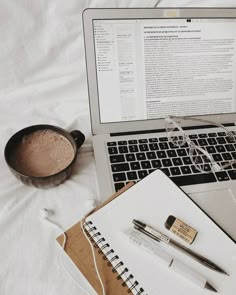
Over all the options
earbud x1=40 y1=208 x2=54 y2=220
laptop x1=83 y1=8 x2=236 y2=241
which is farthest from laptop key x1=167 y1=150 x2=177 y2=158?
earbud x1=40 y1=208 x2=54 y2=220

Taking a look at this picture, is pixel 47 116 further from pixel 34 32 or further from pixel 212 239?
pixel 212 239

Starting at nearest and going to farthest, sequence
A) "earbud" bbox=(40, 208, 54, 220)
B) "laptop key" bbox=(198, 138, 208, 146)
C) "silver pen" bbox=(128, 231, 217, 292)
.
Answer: "silver pen" bbox=(128, 231, 217, 292) → "earbud" bbox=(40, 208, 54, 220) → "laptop key" bbox=(198, 138, 208, 146)

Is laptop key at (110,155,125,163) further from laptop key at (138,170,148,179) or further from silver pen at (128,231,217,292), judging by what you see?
silver pen at (128,231,217,292)

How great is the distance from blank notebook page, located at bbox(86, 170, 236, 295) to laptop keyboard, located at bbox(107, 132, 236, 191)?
34 mm

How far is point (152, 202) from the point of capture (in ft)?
1.75

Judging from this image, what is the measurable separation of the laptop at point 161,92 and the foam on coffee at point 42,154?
59 mm

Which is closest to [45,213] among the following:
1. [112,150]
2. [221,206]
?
[112,150]

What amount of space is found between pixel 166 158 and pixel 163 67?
0.54 feet

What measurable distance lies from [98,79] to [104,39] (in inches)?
2.7

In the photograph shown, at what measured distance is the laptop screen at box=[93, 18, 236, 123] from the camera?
59cm

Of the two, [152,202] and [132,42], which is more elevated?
[132,42]

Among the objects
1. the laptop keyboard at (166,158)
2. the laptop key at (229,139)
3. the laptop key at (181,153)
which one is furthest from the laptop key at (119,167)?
the laptop key at (229,139)

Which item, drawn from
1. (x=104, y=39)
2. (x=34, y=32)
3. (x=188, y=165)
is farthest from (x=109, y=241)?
(x=34, y=32)

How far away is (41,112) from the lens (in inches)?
30.0
